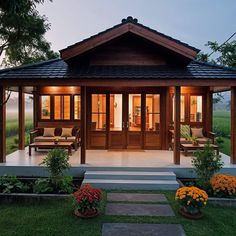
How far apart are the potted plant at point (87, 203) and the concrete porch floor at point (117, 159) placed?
252 cm

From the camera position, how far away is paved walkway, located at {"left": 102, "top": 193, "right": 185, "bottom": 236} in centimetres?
427

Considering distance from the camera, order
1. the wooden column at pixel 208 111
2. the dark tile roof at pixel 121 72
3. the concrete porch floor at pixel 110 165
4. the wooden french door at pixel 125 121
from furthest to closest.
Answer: the wooden column at pixel 208 111, the wooden french door at pixel 125 121, the dark tile roof at pixel 121 72, the concrete porch floor at pixel 110 165

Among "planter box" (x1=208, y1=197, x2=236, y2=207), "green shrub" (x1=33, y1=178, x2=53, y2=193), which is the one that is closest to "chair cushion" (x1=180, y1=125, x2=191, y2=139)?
"planter box" (x1=208, y1=197, x2=236, y2=207)

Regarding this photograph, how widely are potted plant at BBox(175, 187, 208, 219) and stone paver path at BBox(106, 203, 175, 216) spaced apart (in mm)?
305

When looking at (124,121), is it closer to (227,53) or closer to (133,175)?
(133,175)

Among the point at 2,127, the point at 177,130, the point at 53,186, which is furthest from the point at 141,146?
the point at 2,127

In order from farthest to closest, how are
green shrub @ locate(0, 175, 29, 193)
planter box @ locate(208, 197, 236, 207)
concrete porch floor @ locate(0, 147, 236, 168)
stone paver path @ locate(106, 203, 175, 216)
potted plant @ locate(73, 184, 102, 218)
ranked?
concrete porch floor @ locate(0, 147, 236, 168) → green shrub @ locate(0, 175, 29, 193) → planter box @ locate(208, 197, 236, 207) → stone paver path @ locate(106, 203, 175, 216) → potted plant @ locate(73, 184, 102, 218)

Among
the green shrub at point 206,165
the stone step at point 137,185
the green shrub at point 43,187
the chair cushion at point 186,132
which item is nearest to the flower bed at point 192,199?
the green shrub at point 206,165

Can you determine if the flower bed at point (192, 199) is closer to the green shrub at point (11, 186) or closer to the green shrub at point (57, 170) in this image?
the green shrub at point (57, 170)

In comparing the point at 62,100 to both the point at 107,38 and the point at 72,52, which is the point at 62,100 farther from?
the point at 107,38

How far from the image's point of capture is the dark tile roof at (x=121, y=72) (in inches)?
299

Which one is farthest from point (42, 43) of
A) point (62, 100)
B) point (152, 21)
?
point (152, 21)

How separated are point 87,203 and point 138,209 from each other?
113cm

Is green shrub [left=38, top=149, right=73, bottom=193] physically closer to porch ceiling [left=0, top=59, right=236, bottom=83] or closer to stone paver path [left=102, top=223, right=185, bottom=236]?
stone paver path [left=102, top=223, right=185, bottom=236]
